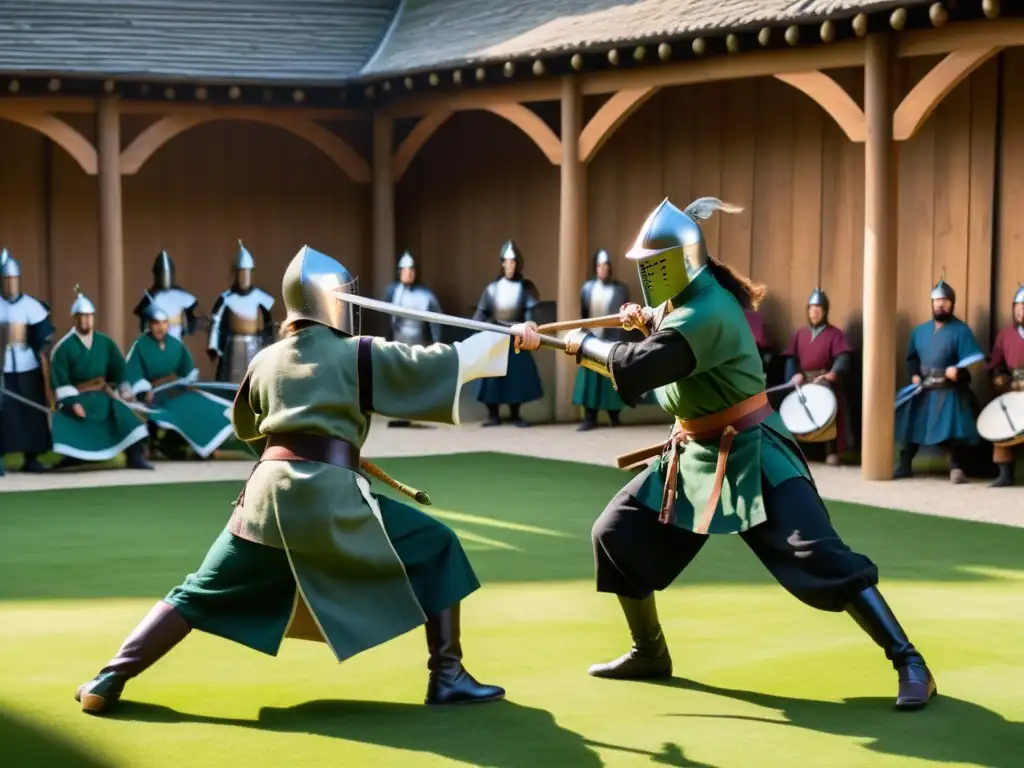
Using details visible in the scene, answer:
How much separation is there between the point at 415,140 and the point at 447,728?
10.5 meters

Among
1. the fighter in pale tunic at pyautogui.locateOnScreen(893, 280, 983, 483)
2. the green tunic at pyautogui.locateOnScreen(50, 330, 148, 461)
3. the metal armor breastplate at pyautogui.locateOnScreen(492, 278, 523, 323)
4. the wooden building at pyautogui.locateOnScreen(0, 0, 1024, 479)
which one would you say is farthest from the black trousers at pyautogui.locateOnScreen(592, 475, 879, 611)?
the metal armor breastplate at pyautogui.locateOnScreen(492, 278, 523, 323)

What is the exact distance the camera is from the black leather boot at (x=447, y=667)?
4.74m

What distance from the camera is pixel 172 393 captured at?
11.2 meters

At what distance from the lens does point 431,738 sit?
4410 millimetres

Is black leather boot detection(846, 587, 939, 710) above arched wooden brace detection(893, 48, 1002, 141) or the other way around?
the other way around

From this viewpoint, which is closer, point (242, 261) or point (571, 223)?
point (242, 261)

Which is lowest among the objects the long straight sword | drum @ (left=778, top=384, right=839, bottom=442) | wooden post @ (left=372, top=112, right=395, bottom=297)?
drum @ (left=778, top=384, right=839, bottom=442)

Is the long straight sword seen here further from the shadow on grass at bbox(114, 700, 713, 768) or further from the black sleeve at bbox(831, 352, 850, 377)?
the black sleeve at bbox(831, 352, 850, 377)

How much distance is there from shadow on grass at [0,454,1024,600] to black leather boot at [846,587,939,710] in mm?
1990

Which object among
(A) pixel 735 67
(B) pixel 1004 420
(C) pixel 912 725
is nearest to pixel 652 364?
(C) pixel 912 725

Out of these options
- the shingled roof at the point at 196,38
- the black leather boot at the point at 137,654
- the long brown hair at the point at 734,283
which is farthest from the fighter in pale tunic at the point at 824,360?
the black leather boot at the point at 137,654

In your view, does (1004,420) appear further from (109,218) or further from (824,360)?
(109,218)

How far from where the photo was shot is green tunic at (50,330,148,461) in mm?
10531

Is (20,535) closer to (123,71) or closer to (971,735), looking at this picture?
(971,735)
